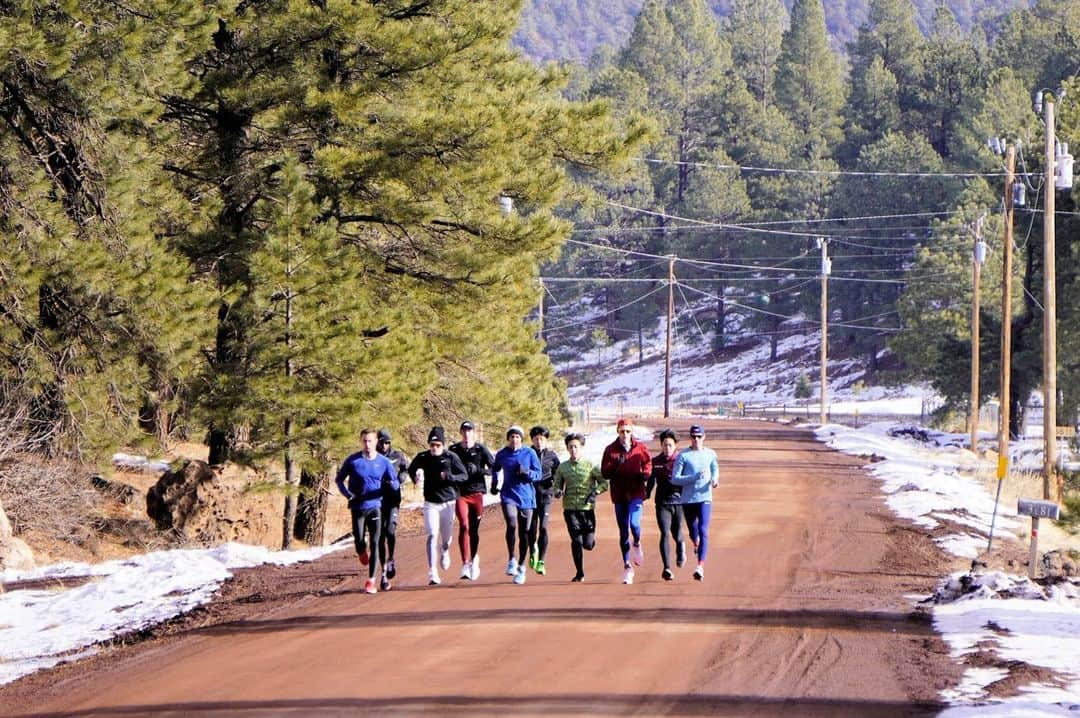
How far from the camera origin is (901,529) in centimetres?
2316

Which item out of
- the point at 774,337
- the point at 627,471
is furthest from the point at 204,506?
the point at 774,337

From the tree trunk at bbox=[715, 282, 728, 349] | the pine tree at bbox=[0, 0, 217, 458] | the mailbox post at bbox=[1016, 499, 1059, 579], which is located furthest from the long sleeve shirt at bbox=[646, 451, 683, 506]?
the tree trunk at bbox=[715, 282, 728, 349]

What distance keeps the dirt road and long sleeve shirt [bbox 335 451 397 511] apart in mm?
1080

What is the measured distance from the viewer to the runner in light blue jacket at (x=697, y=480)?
1591 cm

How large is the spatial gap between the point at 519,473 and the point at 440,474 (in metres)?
0.89

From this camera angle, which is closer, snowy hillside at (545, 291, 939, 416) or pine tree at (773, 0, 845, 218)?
snowy hillside at (545, 291, 939, 416)

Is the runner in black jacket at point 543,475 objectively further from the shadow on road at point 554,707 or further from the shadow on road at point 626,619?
the shadow on road at point 554,707

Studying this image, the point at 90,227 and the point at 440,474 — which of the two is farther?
the point at 90,227

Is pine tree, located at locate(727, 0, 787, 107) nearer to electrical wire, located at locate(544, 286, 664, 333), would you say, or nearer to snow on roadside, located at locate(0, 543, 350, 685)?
electrical wire, located at locate(544, 286, 664, 333)

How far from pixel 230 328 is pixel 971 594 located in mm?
12898

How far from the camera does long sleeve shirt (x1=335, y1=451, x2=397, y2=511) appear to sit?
15.4 metres

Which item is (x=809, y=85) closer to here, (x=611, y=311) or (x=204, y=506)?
(x=611, y=311)

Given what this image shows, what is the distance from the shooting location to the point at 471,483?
15938mm

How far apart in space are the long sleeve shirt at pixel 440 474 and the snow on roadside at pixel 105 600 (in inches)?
113
